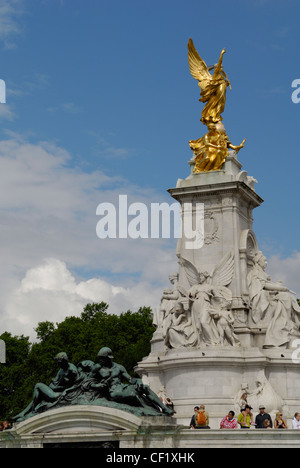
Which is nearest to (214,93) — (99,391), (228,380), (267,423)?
(228,380)

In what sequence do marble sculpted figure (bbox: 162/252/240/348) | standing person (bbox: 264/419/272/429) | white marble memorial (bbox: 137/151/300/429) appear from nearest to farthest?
standing person (bbox: 264/419/272/429)
white marble memorial (bbox: 137/151/300/429)
marble sculpted figure (bbox: 162/252/240/348)

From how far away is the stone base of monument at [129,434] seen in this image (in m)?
14.8

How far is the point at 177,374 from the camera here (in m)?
23.2

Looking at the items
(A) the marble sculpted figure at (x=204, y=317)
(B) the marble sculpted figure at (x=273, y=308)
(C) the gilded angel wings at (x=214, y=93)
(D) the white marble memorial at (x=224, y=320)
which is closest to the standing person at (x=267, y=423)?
(D) the white marble memorial at (x=224, y=320)

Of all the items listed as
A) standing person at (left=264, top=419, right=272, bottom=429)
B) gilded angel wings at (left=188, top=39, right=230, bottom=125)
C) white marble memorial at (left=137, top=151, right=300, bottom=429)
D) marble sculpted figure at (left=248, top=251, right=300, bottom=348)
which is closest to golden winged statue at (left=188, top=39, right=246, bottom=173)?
gilded angel wings at (left=188, top=39, right=230, bottom=125)

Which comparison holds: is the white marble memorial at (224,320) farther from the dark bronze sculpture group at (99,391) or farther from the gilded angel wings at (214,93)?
the dark bronze sculpture group at (99,391)

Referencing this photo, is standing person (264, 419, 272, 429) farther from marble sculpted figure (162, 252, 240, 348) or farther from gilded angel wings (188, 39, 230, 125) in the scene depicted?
gilded angel wings (188, 39, 230, 125)

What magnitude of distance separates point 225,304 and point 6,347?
31.4m

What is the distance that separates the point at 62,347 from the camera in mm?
50625

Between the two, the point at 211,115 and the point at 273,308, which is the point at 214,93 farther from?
the point at 273,308

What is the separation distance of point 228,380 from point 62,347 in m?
29.3

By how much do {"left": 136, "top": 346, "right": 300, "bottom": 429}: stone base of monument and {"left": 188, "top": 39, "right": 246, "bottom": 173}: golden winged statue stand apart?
24.2ft

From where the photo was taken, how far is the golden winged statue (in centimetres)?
2698
